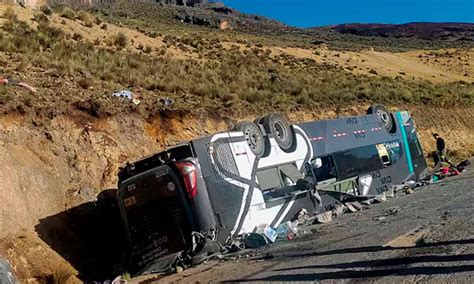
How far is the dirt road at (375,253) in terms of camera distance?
6.93 metres

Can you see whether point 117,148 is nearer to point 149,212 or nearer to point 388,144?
point 149,212

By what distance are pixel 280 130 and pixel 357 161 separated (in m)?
3.20

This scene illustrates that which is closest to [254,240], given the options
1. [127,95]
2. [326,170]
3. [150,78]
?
[326,170]

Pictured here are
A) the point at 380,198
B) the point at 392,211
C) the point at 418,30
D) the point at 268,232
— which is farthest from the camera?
the point at 418,30

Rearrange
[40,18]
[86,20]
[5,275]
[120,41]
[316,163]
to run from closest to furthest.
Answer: [5,275], [316,163], [40,18], [120,41], [86,20]

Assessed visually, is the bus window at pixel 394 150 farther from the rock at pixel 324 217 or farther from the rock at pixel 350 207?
the rock at pixel 324 217

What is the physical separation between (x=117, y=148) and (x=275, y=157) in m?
4.55

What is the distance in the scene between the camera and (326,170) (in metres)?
13.5

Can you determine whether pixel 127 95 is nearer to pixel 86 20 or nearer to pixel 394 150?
pixel 394 150

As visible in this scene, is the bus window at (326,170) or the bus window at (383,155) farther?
the bus window at (383,155)

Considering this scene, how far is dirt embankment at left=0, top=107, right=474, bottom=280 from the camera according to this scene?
9.77m

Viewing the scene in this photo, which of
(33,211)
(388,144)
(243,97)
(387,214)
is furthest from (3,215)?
(243,97)

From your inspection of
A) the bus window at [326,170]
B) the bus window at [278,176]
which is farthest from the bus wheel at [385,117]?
the bus window at [278,176]

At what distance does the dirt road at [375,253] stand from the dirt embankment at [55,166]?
214 cm
